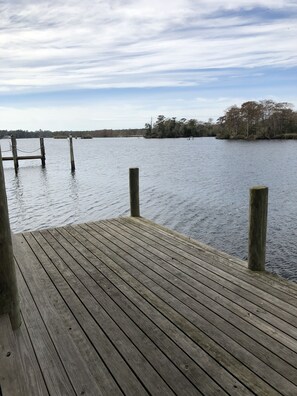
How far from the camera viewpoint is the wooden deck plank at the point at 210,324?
2.15 metres

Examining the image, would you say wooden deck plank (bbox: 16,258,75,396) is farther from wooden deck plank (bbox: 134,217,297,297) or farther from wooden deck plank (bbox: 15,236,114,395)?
wooden deck plank (bbox: 134,217,297,297)

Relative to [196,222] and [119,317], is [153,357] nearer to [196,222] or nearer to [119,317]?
[119,317]

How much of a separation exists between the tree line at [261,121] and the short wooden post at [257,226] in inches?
3239

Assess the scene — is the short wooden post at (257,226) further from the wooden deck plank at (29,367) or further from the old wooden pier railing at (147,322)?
the wooden deck plank at (29,367)

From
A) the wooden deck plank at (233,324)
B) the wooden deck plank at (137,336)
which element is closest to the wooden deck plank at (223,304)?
the wooden deck plank at (233,324)

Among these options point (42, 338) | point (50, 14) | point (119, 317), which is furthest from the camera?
point (50, 14)

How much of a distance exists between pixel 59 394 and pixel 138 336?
2.65 feet

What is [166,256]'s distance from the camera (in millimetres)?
4402

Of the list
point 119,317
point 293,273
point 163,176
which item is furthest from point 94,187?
point 119,317

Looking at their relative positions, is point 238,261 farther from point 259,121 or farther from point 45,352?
point 259,121

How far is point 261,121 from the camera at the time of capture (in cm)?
8469

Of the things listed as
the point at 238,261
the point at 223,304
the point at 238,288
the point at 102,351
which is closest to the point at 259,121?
the point at 238,261

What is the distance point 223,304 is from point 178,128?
109 m

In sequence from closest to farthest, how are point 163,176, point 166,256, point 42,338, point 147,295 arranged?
point 42,338 < point 147,295 < point 166,256 < point 163,176
